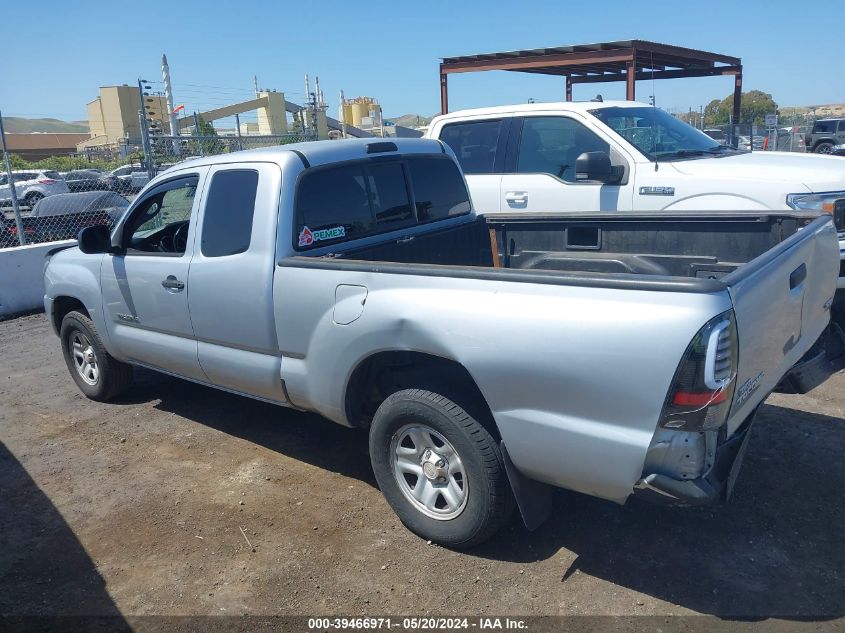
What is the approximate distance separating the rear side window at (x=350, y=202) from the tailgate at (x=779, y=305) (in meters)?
2.33

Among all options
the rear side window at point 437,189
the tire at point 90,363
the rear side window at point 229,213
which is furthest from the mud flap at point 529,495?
the tire at point 90,363

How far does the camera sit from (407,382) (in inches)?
146

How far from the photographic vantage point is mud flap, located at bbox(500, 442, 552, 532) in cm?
315

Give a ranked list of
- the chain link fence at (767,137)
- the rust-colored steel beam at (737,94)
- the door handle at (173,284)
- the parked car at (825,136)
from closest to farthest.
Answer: the door handle at (173,284) → the rust-colored steel beam at (737,94) → the chain link fence at (767,137) → the parked car at (825,136)

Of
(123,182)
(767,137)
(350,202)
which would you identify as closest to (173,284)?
(350,202)

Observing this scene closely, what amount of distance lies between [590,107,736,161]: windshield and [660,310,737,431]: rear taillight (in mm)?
4381

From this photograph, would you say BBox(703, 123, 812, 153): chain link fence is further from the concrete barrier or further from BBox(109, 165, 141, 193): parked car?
the concrete barrier

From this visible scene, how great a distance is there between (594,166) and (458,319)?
380cm

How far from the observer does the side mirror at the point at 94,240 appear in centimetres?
513

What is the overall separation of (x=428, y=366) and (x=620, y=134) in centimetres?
418

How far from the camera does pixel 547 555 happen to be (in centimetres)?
349

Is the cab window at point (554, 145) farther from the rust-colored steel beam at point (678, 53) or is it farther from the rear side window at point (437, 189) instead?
the rust-colored steel beam at point (678, 53)

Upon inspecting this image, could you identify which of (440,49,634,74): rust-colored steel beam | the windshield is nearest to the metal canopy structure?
(440,49,634,74): rust-colored steel beam

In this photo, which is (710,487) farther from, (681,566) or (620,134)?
(620,134)
